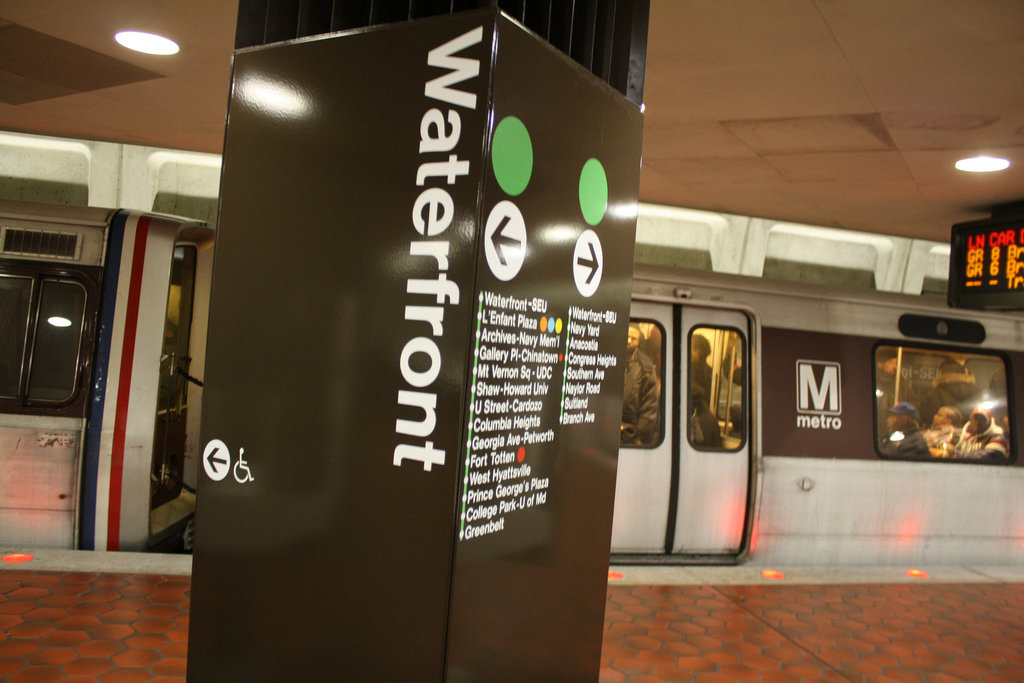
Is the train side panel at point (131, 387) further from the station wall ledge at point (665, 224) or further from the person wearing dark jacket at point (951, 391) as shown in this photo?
the person wearing dark jacket at point (951, 391)

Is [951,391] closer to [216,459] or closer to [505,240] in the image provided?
[505,240]

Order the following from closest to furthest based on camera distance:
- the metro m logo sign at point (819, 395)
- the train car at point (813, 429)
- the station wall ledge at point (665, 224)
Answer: the train car at point (813, 429) → the metro m logo sign at point (819, 395) → the station wall ledge at point (665, 224)

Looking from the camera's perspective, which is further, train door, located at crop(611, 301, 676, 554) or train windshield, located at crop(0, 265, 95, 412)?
train door, located at crop(611, 301, 676, 554)

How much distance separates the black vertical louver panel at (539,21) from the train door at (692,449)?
3.52 m

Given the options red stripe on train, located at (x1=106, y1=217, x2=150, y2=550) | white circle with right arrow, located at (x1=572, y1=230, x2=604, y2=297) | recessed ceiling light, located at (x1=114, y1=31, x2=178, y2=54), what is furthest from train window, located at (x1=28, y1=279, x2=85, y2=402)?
white circle with right arrow, located at (x1=572, y1=230, x2=604, y2=297)

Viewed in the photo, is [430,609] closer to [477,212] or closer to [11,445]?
[477,212]

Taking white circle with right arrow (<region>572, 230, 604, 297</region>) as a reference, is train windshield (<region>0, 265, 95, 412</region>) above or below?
below

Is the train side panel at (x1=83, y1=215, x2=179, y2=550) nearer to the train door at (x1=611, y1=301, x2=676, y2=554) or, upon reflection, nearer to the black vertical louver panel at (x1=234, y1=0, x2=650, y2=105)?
the train door at (x1=611, y1=301, x2=676, y2=554)

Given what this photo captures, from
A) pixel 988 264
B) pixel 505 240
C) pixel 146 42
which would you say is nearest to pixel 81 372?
pixel 146 42

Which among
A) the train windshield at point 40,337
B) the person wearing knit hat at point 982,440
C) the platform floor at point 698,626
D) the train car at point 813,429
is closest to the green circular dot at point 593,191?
the platform floor at point 698,626

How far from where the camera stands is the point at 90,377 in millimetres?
5074

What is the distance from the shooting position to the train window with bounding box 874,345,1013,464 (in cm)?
652

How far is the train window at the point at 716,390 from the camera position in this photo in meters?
6.09

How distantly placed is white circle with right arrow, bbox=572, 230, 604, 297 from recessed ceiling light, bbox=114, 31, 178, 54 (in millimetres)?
2942
